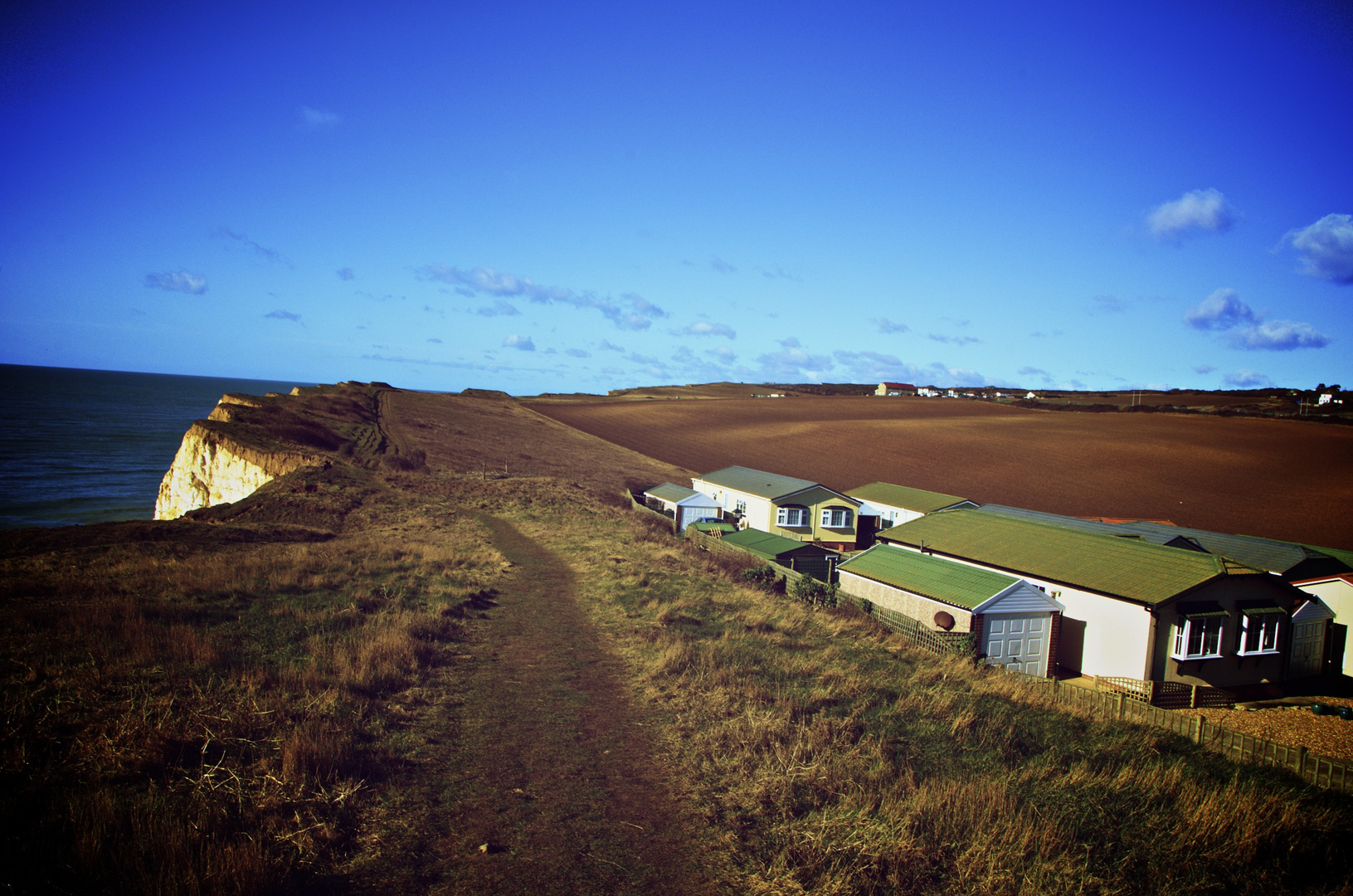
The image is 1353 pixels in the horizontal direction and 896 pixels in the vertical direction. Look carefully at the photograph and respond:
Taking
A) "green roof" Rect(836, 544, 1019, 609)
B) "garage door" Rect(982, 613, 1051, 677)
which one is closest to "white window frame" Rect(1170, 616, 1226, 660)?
"garage door" Rect(982, 613, 1051, 677)

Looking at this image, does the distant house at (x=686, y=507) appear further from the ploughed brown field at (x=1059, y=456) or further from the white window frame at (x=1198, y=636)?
the white window frame at (x=1198, y=636)

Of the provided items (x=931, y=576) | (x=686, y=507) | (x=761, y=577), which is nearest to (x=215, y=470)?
(x=686, y=507)

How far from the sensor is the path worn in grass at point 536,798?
23.2 ft

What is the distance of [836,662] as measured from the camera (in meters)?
15.2

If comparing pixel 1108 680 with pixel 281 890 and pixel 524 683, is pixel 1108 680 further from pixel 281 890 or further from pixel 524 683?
→ pixel 281 890

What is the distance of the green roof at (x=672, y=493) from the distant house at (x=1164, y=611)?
22348 millimetres

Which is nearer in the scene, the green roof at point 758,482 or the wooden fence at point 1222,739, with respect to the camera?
the wooden fence at point 1222,739

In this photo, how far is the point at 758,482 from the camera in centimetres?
4228

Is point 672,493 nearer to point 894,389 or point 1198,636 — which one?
point 1198,636

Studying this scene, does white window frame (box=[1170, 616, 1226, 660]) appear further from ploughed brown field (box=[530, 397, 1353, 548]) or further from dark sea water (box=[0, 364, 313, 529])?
dark sea water (box=[0, 364, 313, 529])

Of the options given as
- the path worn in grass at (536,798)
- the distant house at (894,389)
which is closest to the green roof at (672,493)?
the path worn in grass at (536,798)

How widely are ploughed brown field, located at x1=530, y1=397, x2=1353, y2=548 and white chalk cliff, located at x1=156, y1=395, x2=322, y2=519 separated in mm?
37086

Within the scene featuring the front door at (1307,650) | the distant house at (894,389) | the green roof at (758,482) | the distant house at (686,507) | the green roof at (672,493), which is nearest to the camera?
the front door at (1307,650)

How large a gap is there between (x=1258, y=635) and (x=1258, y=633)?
2.0 inches
